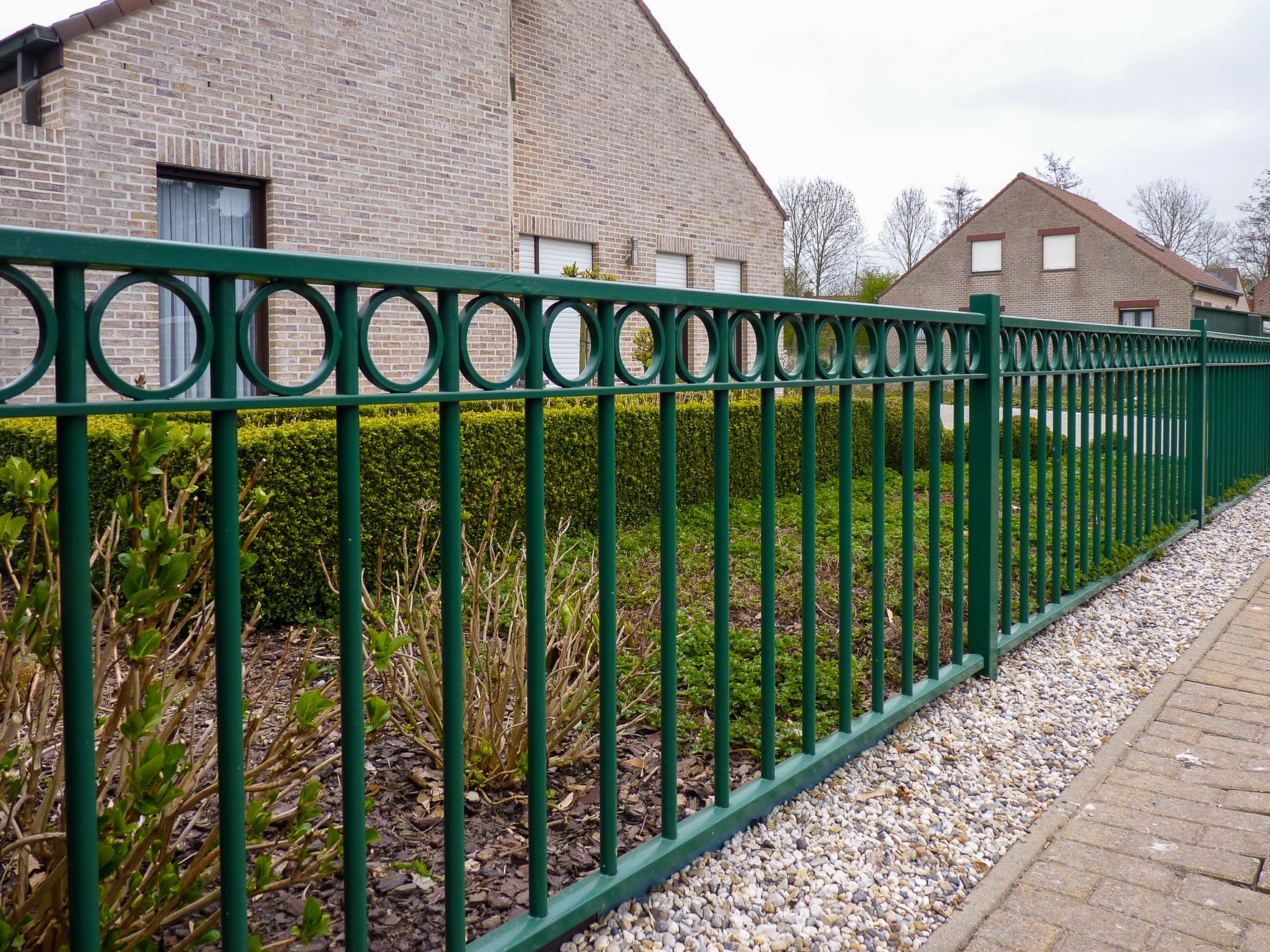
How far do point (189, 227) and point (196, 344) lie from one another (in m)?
8.05

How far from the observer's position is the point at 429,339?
1.47 meters

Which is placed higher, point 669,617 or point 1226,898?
point 669,617

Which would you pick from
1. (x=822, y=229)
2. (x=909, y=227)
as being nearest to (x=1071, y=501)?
(x=822, y=229)

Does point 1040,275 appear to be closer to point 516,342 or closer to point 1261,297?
point 1261,297

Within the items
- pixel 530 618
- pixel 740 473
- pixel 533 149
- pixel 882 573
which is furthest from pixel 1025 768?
pixel 533 149

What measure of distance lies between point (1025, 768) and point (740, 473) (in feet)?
20.1

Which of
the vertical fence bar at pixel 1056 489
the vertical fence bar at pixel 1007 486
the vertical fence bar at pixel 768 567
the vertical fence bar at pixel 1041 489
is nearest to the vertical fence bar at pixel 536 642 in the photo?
the vertical fence bar at pixel 768 567

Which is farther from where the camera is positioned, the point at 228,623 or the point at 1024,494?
the point at 1024,494

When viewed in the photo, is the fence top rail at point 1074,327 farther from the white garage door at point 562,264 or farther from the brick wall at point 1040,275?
the brick wall at point 1040,275

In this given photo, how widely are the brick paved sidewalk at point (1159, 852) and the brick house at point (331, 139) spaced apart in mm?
6843

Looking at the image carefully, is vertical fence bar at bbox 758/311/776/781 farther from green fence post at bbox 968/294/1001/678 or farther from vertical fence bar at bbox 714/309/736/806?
green fence post at bbox 968/294/1001/678

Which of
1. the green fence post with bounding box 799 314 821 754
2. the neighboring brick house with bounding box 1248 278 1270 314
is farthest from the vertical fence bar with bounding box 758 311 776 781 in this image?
the neighboring brick house with bounding box 1248 278 1270 314

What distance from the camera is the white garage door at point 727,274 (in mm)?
14812

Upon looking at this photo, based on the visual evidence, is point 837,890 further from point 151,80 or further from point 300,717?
point 151,80
